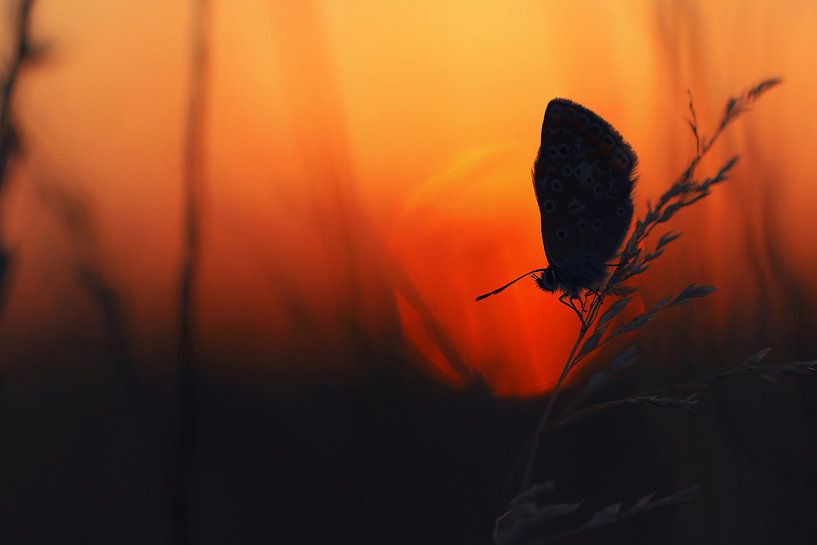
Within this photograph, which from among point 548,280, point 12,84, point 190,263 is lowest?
point 548,280

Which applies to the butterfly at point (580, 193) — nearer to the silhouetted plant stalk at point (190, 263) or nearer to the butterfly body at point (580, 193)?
the butterfly body at point (580, 193)

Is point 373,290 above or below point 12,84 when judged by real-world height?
below

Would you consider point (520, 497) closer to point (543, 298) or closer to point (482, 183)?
point (543, 298)

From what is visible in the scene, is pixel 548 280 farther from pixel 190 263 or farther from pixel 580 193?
pixel 190 263

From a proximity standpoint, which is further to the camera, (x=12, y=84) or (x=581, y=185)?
(x=581, y=185)

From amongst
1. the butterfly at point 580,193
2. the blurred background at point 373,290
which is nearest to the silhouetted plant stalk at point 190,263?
the blurred background at point 373,290

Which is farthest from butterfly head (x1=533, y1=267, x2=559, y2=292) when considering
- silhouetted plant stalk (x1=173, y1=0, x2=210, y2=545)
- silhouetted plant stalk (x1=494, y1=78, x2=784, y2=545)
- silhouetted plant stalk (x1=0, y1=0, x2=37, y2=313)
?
silhouetted plant stalk (x1=0, y1=0, x2=37, y2=313)

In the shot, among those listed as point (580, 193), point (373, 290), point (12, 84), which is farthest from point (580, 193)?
point (12, 84)
